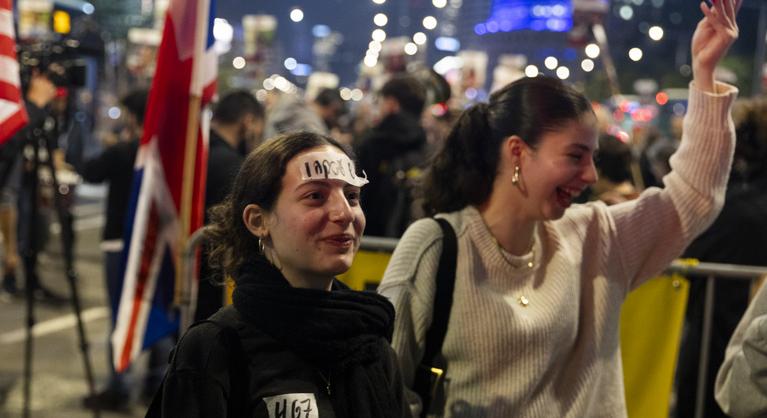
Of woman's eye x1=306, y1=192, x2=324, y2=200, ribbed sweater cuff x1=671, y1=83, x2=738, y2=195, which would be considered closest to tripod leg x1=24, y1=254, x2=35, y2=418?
woman's eye x1=306, y1=192, x2=324, y2=200

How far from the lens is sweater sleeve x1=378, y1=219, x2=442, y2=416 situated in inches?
116

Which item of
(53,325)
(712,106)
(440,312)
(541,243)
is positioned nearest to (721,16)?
(712,106)

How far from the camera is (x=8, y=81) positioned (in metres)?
4.11

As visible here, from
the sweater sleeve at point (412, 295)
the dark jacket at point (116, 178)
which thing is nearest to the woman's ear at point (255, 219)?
the sweater sleeve at point (412, 295)

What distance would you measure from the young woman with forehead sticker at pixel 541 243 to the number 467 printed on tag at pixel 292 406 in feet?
2.17

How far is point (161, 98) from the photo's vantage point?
4.57m

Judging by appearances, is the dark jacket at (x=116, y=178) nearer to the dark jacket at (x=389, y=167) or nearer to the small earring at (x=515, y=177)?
the dark jacket at (x=389, y=167)

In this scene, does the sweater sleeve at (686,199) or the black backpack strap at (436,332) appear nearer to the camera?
the black backpack strap at (436,332)

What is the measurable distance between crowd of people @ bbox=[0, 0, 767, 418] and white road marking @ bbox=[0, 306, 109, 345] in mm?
6602

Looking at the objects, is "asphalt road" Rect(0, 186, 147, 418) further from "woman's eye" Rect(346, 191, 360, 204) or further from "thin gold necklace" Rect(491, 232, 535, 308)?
"woman's eye" Rect(346, 191, 360, 204)

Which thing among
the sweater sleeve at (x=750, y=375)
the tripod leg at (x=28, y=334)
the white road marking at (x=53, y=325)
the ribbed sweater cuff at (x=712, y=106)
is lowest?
the white road marking at (x=53, y=325)

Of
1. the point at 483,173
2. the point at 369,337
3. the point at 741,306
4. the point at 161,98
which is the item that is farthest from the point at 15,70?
the point at 741,306

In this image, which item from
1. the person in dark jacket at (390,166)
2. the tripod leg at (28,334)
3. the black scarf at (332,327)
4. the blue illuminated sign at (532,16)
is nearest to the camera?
the black scarf at (332,327)

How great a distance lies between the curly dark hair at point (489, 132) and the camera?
10.0 ft
